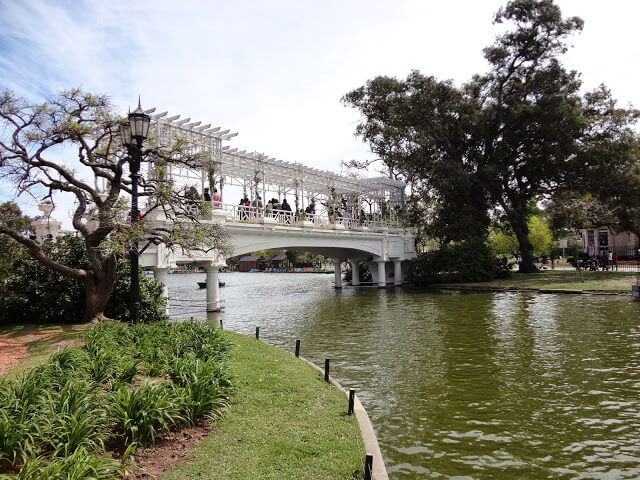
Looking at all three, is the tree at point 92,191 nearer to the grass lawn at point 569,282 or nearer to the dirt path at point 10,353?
the dirt path at point 10,353

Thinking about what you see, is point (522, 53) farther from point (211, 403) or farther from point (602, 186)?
point (211, 403)

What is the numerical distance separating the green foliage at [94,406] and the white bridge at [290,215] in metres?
6.71

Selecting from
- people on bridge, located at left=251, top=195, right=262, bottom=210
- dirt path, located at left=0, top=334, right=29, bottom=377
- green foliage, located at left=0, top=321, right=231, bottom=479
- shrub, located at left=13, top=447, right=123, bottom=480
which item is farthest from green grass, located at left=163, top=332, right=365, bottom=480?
people on bridge, located at left=251, top=195, right=262, bottom=210

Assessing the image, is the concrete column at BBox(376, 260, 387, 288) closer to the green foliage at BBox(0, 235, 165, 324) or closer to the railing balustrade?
the railing balustrade

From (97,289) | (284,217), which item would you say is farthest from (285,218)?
(97,289)

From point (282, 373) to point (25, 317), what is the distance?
9.79 m

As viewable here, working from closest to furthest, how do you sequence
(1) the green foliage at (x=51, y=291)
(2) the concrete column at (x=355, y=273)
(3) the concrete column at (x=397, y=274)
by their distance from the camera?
1. (1) the green foliage at (x=51, y=291)
2. (3) the concrete column at (x=397, y=274)
3. (2) the concrete column at (x=355, y=273)

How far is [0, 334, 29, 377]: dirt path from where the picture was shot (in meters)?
8.70

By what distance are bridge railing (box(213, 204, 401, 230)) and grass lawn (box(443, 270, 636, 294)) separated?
31.6 ft

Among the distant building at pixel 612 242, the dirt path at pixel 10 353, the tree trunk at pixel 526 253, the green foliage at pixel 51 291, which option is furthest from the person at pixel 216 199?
the distant building at pixel 612 242

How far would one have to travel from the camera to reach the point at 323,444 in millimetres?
5621


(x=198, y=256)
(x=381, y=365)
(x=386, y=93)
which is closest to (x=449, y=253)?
(x=386, y=93)

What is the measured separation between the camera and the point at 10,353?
32.0ft

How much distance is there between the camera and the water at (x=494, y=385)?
588 cm
